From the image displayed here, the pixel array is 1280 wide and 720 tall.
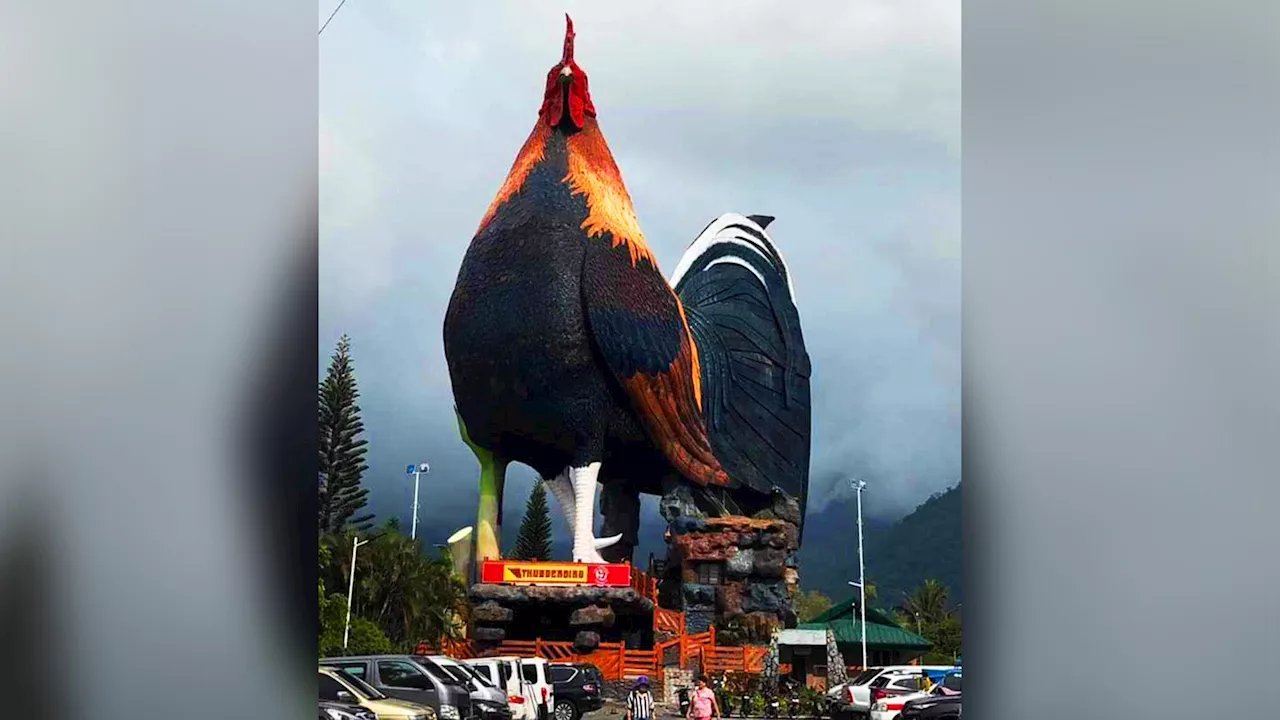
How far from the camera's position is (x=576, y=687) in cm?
1121

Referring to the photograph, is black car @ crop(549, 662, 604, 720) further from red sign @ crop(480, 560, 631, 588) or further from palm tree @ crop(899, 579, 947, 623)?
palm tree @ crop(899, 579, 947, 623)

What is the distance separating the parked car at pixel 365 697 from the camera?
425 inches

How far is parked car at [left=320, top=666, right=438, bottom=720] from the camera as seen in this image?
10.8m

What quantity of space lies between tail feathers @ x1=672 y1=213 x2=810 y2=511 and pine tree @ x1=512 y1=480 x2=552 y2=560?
4.88 ft

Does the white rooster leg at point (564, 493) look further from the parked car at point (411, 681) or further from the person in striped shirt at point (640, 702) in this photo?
the parked car at point (411, 681)

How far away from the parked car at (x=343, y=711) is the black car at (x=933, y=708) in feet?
13.4

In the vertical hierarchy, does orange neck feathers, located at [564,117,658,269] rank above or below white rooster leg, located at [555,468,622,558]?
above

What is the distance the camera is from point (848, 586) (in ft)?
38.1

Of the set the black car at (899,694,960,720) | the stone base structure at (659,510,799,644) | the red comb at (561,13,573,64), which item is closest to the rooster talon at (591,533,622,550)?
the stone base structure at (659,510,799,644)
